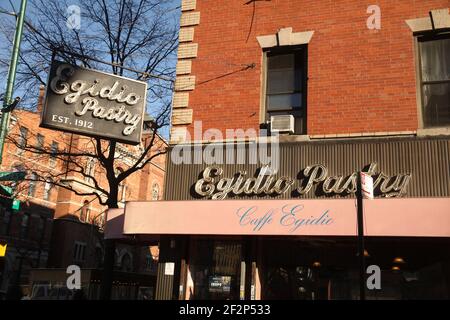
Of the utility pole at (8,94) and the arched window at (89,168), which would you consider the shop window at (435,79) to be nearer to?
the utility pole at (8,94)

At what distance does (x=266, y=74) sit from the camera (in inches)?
440

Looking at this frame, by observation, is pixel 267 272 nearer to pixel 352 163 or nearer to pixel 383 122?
pixel 352 163

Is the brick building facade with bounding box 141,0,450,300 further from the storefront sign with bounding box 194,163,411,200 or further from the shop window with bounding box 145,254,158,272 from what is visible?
the shop window with bounding box 145,254,158,272

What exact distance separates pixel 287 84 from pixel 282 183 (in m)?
2.50

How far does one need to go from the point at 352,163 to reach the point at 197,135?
351 cm

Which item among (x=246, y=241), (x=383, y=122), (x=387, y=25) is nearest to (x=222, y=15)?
(x=387, y=25)

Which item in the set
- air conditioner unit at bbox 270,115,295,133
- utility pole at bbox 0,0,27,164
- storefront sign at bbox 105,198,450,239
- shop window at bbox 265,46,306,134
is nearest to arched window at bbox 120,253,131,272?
utility pole at bbox 0,0,27,164

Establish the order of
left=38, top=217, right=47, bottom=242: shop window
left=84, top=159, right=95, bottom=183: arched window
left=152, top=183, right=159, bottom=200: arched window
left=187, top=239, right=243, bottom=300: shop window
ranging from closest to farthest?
left=187, top=239, right=243, bottom=300: shop window, left=84, top=159, right=95, bottom=183: arched window, left=38, top=217, right=47, bottom=242: shop window, left=152, top=183, right=159, bottom=200: arched window

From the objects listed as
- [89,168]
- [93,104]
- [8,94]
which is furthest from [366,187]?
[89,168]

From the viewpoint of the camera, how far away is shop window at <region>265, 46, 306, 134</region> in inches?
424

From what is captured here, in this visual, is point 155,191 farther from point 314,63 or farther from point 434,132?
point 434,132

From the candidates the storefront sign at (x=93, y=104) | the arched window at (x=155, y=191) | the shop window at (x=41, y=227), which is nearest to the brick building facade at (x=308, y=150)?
the storefront sign at (x=93, y=104)

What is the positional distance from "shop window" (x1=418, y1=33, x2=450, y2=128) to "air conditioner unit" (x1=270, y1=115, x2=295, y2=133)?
2682 mm

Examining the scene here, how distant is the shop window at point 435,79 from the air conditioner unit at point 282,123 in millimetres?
2682
